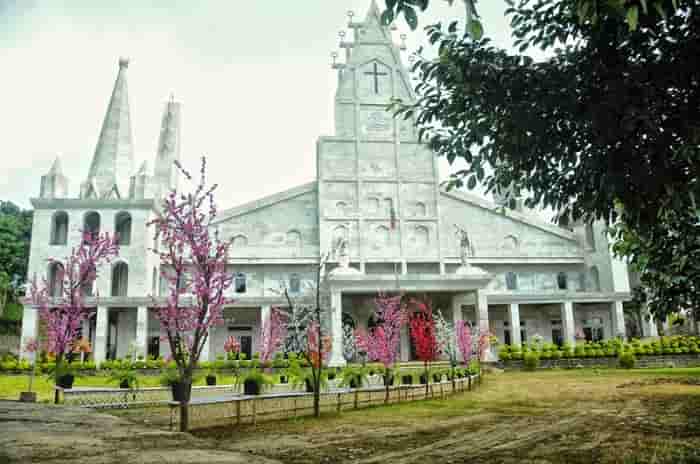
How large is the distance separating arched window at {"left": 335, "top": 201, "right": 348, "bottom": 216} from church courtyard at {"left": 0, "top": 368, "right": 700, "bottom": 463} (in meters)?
25.7

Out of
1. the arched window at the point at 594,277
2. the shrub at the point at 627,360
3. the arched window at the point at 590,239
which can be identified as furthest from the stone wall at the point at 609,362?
the arched window at the point at 590,239

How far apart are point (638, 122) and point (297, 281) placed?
32.1 metres

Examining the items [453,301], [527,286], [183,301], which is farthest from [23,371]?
[527,286]

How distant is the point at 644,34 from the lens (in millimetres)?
6684

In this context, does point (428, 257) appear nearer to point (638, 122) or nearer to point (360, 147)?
point (360, 147)

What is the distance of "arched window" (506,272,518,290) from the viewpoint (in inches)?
1554

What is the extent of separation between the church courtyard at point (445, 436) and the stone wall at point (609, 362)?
17.2m

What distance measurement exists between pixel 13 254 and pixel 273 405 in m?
42.1

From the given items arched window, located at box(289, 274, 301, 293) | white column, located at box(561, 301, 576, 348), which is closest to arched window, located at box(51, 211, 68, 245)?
arched window, located at box(289, 274, 301, 293)

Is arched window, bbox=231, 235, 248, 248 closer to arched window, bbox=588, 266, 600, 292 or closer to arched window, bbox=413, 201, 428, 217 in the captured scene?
arched window, bbox=413, 201, 428, 217

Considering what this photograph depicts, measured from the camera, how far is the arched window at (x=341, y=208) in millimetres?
38031

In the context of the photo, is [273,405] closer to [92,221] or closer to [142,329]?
[142,329]

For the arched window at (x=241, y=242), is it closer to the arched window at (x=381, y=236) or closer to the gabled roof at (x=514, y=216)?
the arched window at (x=381, y=236)

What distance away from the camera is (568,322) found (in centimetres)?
3609
